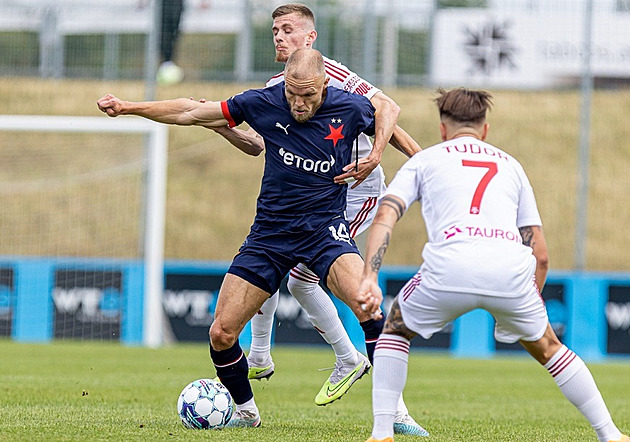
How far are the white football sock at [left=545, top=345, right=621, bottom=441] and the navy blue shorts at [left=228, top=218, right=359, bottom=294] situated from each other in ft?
5.86

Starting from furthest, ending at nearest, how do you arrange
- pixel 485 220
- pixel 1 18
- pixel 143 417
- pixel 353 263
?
1. pixel 1 18
2. pixel 143 417
3. pixel 353 263
4. pixel 485 220

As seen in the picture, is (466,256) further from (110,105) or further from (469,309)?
(110,105)

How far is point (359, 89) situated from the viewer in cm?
768

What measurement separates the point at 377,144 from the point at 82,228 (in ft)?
50.0

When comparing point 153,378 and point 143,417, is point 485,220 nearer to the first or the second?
point 143,417

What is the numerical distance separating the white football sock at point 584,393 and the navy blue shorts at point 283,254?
1.78m

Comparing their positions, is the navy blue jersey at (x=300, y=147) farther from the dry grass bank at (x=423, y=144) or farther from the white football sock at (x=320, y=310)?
the dry grass bank at (x=423, y=144)

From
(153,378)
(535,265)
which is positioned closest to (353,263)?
(535,265)

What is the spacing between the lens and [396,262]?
71.5 feet

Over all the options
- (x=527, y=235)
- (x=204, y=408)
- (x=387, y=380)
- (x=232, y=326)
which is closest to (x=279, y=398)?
(x=204, y=408)

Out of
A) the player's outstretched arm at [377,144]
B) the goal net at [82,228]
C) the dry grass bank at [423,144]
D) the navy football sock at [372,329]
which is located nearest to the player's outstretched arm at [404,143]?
the player's outstretched arm at [377,144]

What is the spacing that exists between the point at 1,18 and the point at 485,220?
1805cm

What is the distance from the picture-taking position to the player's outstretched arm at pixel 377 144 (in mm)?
6965

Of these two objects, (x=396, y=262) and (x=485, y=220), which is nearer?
(x=485, y=220)
